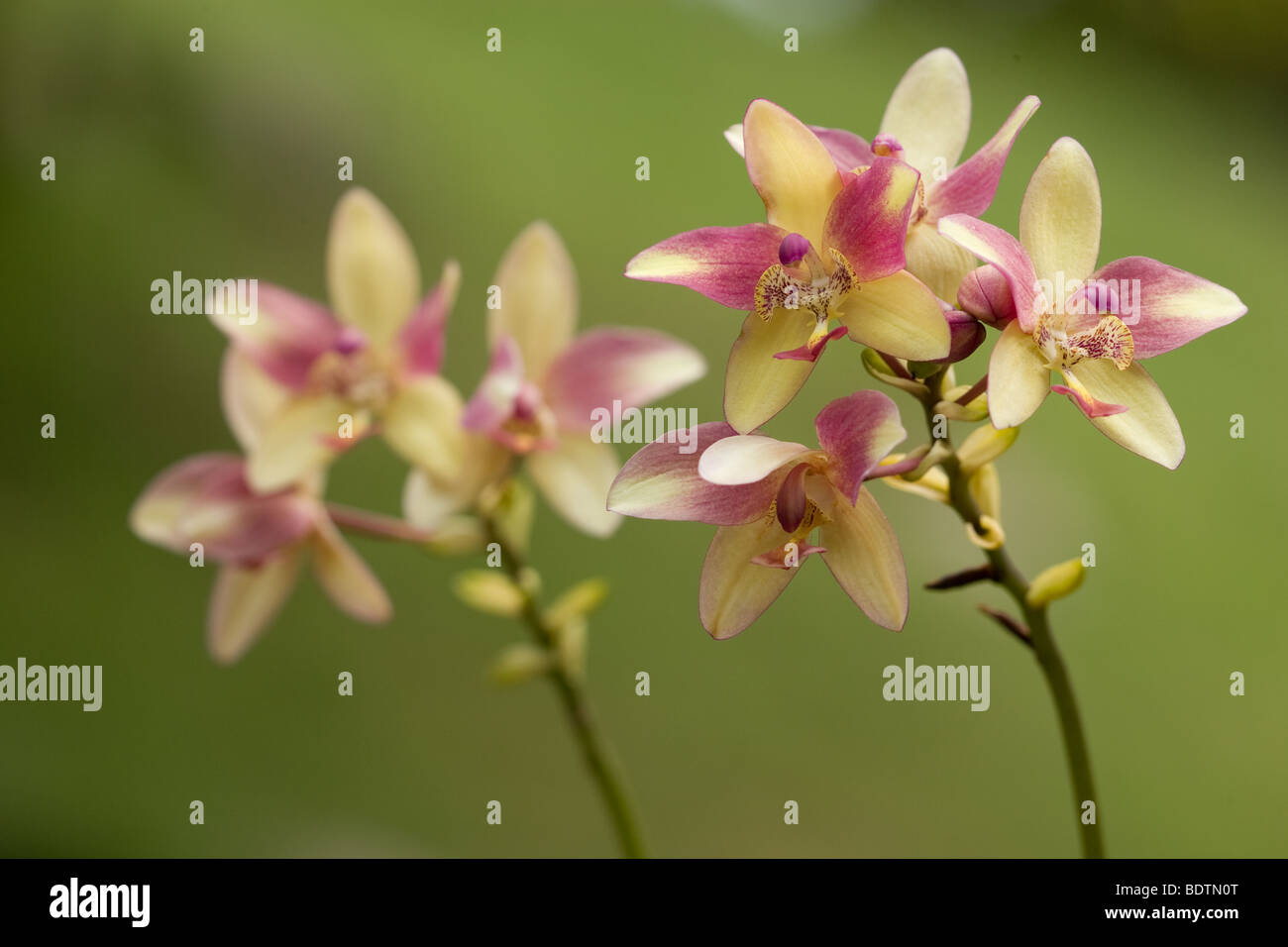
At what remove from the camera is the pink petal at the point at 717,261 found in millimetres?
353

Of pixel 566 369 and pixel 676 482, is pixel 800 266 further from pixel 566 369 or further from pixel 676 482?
pixel 566 369

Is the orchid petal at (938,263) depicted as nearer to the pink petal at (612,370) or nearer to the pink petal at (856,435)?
the pink petal at (856,435)

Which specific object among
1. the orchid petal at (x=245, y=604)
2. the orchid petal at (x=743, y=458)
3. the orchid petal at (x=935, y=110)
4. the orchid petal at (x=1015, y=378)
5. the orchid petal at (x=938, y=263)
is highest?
the orchid petal at (x=935, y=110)

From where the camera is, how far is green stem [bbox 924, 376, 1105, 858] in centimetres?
37

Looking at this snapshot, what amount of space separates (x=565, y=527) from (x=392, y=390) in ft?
1.96

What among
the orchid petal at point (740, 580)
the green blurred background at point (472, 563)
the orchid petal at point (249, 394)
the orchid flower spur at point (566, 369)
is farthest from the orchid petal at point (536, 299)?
the green blurred background at point (472, 563)

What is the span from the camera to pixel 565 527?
1.14 metres

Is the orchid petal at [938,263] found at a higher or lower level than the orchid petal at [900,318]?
higher

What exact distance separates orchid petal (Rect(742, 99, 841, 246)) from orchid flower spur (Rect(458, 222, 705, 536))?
0.60 feet

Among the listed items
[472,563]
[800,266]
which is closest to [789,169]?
[800,266]

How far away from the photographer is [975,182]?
0.37 meters

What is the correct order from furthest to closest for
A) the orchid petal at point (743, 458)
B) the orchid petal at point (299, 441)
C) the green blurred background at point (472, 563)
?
1. the green blurred background at point (472, 563)
2. the orchid petal at point (299, 441)
3. the orchid petal at point (743, 458)

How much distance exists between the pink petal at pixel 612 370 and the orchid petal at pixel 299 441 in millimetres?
110

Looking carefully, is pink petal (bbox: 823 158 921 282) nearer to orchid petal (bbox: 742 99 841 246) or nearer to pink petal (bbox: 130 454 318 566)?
orchid petal (bbox: 742 99 841 246)
